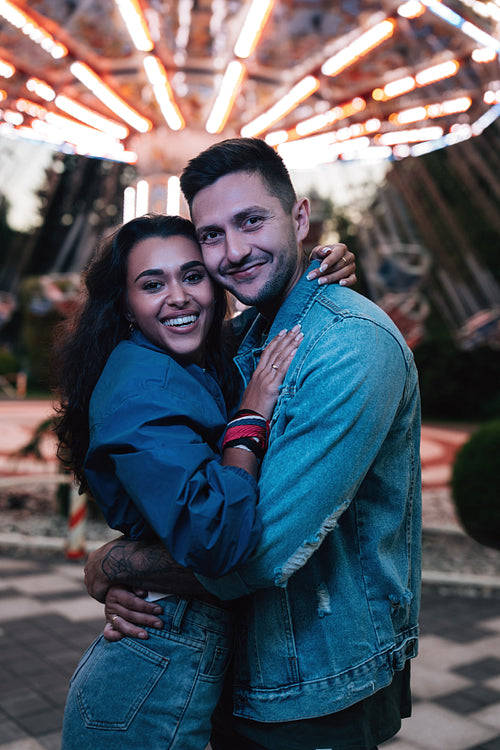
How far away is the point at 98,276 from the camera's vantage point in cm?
197

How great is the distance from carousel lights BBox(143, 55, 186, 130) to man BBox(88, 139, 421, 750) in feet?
12.2

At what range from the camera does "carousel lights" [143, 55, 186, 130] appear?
16.9ft

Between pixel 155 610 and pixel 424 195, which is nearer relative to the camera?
pixel 155 610

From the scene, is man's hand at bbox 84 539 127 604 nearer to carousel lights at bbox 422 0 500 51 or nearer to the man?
the man

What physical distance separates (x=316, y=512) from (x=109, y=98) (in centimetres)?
525

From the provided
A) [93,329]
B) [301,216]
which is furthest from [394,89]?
[93,329]

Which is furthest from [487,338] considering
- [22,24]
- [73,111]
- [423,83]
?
[22,24]

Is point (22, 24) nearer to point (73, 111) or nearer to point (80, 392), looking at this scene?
point (73, 111)

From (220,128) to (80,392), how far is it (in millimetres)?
4525

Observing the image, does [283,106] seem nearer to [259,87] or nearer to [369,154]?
[259,87]

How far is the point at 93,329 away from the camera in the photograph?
6.23 ft

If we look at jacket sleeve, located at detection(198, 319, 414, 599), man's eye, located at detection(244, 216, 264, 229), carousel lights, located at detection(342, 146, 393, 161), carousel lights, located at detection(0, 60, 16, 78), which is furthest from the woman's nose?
carousel lights, located at detection(342, 146, 393, 161)

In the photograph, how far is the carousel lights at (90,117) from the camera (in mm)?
6438

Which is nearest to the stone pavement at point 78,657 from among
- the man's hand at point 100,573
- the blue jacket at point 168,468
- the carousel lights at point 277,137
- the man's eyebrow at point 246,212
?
the man's hand at point 100,573
